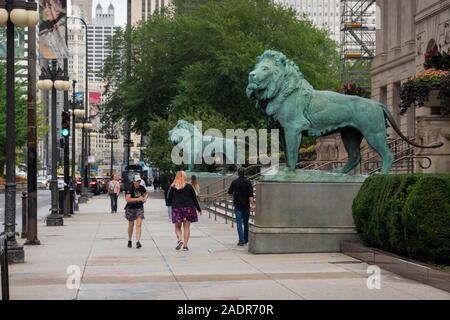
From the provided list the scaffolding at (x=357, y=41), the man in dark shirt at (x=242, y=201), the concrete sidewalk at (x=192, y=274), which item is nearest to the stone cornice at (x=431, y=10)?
the concrete sidewalk at (x=192, y=274)

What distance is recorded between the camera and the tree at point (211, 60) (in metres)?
55.1

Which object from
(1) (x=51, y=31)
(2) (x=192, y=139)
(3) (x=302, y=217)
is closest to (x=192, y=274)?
(3) (x=302, y=217)

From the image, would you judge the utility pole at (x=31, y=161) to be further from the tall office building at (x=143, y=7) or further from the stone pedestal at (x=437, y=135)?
the tall office building at (x=143, y=7)

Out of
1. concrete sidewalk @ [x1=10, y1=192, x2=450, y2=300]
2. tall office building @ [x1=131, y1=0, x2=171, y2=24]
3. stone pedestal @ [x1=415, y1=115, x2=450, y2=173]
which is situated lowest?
concrete sidewalk @ [x1=10, y1=192, x2=450, y2=300]

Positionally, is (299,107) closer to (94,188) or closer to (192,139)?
(192,139)

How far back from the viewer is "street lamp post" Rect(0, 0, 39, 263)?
16.5 metres

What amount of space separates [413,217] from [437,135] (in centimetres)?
752

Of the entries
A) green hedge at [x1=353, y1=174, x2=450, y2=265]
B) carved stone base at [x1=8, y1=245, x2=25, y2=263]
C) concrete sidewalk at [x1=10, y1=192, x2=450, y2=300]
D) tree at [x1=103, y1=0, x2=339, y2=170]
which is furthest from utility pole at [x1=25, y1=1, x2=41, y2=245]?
tree at [x1=103, y1=0, x2=339, y2=170]

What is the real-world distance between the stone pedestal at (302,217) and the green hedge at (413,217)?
1922 mm

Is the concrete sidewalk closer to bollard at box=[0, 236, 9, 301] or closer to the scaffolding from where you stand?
bollard at box=[0, 236, 9, 301]

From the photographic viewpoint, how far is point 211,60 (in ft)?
188

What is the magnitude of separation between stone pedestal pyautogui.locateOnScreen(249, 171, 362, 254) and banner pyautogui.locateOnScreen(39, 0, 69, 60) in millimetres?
10666
